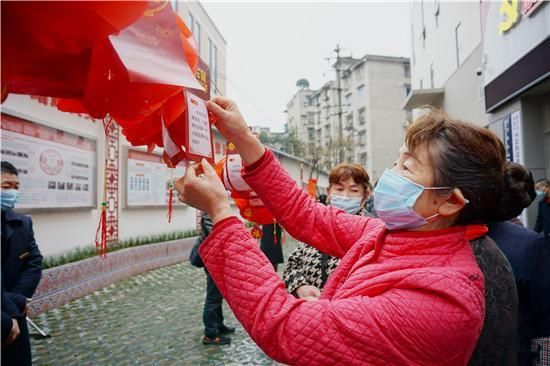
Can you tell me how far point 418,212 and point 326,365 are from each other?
1.82 ft

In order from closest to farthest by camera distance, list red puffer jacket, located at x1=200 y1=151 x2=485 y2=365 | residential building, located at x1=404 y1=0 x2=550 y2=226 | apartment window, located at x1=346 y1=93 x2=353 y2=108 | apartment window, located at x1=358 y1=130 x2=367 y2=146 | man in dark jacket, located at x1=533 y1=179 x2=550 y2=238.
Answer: red puffer jacket, located at x1=200 y1=151 x2=485 y2=365 < man in dark jacket, located at x1=533 y1=179 x2=550 y2=238 < residential building, located at x1=404 y1=0 x2=550 y2=226 < apartment window, located at x1=358 y1=130 x2=367 y2=146 < apartment window, located at x1=346 y1=93 x2=353 y2=108

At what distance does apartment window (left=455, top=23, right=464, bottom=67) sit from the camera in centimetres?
1249

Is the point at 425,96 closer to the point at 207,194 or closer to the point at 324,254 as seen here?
the point at 324,254

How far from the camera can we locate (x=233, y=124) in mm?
1496

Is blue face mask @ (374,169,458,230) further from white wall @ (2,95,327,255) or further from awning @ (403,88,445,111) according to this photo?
awning @ (403,88,445,111)

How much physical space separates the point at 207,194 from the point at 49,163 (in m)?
5.90

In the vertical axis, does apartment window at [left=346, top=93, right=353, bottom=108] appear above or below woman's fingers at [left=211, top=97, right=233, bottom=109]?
above

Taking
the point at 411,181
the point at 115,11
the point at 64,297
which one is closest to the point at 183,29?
the point at 115,11

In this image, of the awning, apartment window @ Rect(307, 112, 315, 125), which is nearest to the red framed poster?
the awning

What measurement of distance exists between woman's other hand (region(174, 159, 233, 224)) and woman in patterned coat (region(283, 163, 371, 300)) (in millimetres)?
1295

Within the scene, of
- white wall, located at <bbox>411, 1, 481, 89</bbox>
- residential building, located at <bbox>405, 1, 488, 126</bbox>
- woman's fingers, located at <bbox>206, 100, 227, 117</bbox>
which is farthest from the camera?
white wall, located at <bbox>411, 1, 481, 89</bbox>

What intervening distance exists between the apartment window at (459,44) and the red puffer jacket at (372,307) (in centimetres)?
1321

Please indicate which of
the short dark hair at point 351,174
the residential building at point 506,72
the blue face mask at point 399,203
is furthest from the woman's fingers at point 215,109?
the residential building at point 506,72

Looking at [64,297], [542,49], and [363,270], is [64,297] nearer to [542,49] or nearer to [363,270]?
[363,270]
